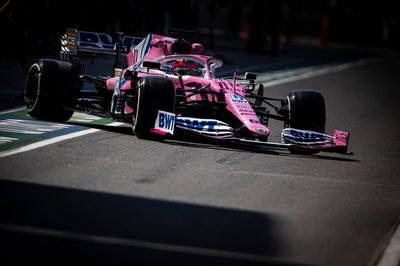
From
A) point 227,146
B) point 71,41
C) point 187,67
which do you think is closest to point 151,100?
point 227,146

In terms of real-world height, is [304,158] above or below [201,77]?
below

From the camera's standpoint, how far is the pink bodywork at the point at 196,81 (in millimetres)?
11023

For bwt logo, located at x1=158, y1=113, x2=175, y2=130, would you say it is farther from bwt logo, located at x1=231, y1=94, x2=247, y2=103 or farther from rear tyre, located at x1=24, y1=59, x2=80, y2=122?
rear tyre, located at x1=24, y1=59, x2=80, y2=122

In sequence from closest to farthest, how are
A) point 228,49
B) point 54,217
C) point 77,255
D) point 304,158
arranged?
point 77,255 → point 54,217 → point 304,158 → point 228,49

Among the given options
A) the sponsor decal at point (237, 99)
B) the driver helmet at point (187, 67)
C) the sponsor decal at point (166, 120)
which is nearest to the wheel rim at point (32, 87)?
the driver helmet at point (187, 67)

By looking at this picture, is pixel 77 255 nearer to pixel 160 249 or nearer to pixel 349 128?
pixel 160 249

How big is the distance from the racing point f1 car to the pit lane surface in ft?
0.93

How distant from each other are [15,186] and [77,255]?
2.06 meters

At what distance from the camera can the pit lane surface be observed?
6.29m

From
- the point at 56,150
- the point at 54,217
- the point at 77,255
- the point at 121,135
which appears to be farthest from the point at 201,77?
the point at 77,255

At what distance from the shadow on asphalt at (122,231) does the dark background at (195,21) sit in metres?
A: 6.48

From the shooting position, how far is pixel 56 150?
32.4 feet

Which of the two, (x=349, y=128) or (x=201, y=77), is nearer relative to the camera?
(x=201, y=77)

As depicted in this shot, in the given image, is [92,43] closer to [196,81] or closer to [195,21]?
[196,81]
